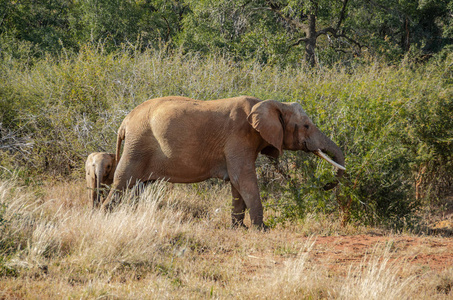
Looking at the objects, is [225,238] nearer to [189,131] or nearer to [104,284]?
[189,131]

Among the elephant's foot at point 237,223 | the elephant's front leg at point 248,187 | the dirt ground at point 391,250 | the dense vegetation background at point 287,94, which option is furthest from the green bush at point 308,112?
the dirt ground at point 391,250

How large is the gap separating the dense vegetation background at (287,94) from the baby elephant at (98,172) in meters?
1.15

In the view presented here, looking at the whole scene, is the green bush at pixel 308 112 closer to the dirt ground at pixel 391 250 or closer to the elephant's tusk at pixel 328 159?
the elephant's tusk at pixel 328 159

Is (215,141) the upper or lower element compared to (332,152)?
upper

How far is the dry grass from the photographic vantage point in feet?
16.8

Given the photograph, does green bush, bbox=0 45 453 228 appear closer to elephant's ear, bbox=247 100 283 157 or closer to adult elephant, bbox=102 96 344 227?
adult elephant, bbox=102 96 344 227

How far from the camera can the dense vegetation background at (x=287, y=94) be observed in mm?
9047

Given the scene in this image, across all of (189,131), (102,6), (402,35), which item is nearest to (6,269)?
(189,131)

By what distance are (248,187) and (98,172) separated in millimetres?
2843

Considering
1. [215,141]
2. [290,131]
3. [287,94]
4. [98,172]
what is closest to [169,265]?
[215,141]

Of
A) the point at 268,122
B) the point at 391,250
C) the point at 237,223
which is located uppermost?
the point at 268,122

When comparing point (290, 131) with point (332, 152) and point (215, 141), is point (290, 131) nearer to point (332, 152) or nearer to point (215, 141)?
point (332, 152)

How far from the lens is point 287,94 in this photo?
13070mm

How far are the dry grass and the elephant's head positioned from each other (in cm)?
138
